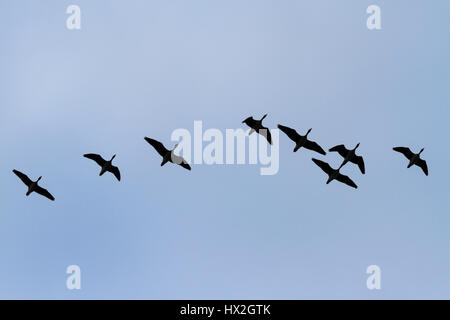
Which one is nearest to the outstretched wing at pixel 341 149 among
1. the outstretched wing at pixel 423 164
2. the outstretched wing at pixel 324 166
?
the outstretched wing at pixel 324 166

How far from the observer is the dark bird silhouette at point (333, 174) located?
82188 mm

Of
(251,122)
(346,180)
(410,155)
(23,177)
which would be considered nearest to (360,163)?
(346,180)

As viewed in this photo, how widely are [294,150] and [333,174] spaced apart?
19.1 ft

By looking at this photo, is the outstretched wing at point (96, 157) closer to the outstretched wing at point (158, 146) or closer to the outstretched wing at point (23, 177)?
the outstretched wing at point (158, 146)

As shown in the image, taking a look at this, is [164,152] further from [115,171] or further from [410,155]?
[410,155]

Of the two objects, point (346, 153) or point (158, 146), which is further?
point (158, 146)

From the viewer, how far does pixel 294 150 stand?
79.8 meters

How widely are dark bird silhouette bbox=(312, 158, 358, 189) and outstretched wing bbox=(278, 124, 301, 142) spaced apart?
4.25 m

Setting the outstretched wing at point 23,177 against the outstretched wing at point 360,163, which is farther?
the outstretched wing at point 23,177

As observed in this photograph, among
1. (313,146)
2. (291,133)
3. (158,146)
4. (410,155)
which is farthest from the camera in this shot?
(410,155)

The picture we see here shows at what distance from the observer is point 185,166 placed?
82.1 m
